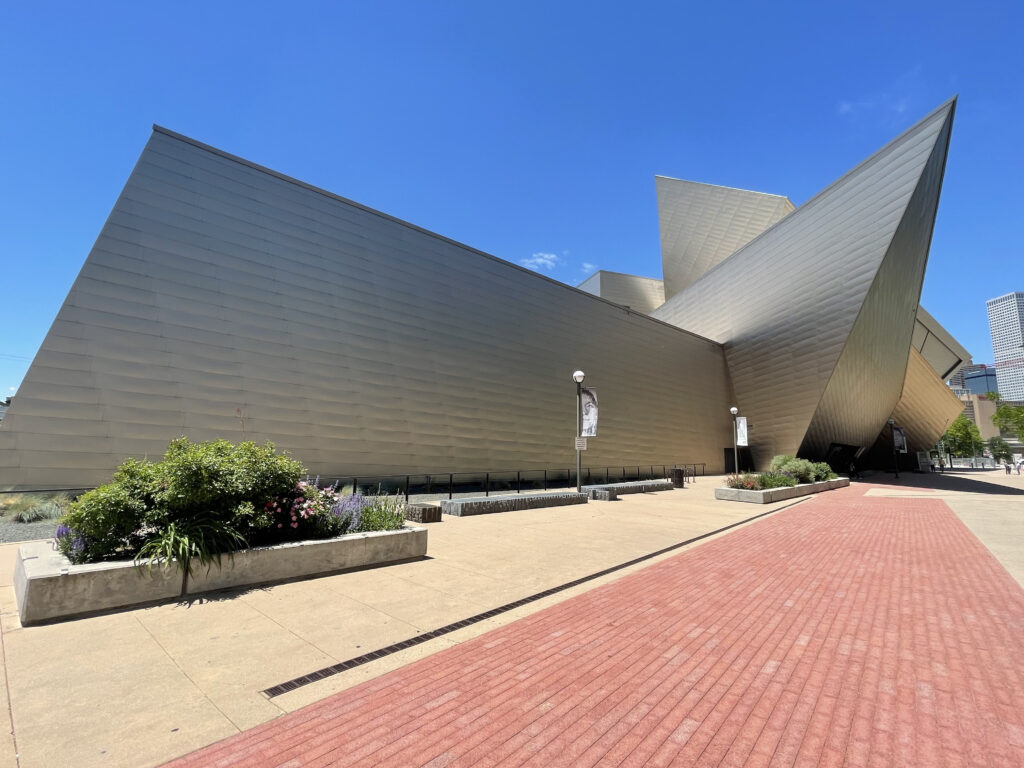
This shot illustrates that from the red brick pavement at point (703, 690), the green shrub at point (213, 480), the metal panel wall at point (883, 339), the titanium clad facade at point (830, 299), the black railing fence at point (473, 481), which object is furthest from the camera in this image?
the metal panel wall at point (883, 339)

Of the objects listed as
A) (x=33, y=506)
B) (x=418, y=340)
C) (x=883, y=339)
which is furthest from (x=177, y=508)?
(x=883, y=339)

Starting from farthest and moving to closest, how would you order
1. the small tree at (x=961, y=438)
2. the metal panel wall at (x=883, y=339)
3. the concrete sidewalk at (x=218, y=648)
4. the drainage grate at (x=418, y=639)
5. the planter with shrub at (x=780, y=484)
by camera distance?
the small tree at (x=961, y=438)
the metal panel wall at (x=883, y=339)
the planter with shrub at (x=780, y=484)
the drainage grate at (x=418, y=639)
the concrete sidewalk at (x=218, y=648)

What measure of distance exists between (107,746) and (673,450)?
3262cm

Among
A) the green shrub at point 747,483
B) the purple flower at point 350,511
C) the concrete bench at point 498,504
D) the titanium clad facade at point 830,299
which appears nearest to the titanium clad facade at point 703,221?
the titanium clad facade at point 830,299

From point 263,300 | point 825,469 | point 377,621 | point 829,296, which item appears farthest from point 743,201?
point 377,621

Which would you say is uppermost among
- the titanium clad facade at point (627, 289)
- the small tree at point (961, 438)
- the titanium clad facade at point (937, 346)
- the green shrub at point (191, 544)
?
the titanium clad facade at point (627, 289)

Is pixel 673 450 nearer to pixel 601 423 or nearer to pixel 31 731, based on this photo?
pixel 601 423

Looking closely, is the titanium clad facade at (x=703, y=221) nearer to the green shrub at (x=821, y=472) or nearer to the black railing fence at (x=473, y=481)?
the green shrub at (x=821, y=472)

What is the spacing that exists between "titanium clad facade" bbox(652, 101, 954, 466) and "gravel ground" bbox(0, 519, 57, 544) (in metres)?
33.6

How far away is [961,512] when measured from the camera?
47.1ft

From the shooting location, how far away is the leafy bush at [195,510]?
506cm

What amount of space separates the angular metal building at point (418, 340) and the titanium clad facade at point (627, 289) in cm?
1796

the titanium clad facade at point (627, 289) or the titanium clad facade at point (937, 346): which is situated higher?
the titanium clad facade at point (627, 289)

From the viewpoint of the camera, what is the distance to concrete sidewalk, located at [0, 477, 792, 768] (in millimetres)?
2695
